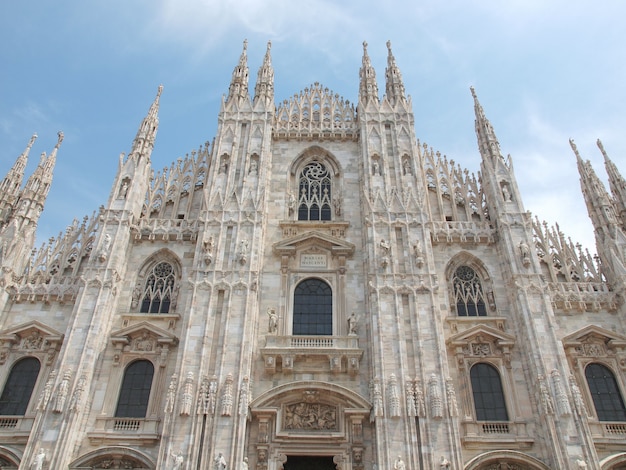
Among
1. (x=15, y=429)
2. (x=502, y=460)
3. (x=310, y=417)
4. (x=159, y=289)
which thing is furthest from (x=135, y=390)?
(x=502, y=460)

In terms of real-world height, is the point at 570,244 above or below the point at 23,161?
below

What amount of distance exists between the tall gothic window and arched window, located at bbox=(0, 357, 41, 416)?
459 inches

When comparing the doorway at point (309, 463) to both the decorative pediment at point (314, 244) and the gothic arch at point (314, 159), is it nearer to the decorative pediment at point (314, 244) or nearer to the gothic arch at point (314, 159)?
the decorative pediment at point (314, 244)

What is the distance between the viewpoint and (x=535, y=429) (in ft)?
54.9

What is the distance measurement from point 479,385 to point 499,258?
17.4ft


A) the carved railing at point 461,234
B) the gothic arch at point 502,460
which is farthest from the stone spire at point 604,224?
the gothic arch at point 502,460

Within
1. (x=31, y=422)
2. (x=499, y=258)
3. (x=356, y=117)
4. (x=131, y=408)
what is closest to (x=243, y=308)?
(x=131, y=408)

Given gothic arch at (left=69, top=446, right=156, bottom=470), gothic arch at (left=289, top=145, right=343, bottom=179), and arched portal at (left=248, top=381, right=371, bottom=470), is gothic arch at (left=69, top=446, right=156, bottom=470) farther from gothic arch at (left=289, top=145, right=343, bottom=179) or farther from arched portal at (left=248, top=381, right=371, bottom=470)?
gothic arch at (left=289, top=145, right=343, bottom=179)

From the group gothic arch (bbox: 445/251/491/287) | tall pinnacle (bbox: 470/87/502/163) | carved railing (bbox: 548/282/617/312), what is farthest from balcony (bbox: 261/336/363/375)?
tall pinnacle (bbox: 470/87/502/163)

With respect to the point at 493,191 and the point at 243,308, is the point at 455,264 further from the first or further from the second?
the point at 243,308

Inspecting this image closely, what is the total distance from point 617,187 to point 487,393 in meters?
11.4

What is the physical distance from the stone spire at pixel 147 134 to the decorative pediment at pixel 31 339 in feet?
27.6

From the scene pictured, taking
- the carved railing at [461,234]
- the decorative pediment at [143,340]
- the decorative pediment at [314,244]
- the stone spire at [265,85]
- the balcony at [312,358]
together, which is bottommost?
the balcony at [312,358]

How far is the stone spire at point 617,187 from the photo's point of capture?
2194cm
